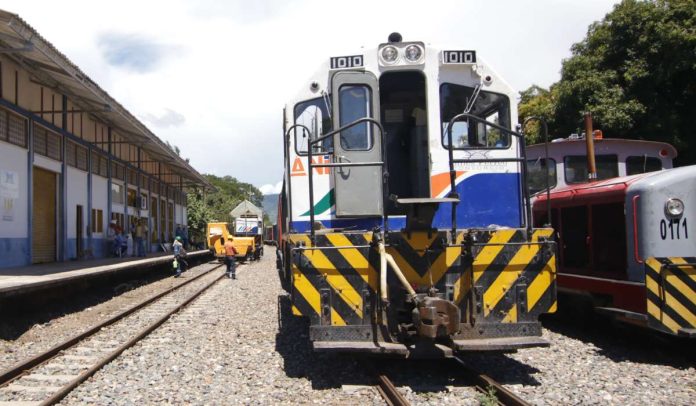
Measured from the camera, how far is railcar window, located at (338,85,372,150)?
6395mm

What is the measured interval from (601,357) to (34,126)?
1522cm

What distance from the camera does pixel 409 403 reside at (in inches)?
182

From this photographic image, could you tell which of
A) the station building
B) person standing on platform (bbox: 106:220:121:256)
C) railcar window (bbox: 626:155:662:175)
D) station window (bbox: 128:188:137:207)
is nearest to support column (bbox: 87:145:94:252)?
the station building

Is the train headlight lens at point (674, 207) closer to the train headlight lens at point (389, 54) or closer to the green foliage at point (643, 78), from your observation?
the train headlight lens at point (389, 54)

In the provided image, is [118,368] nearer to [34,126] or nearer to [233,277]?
[34,126]

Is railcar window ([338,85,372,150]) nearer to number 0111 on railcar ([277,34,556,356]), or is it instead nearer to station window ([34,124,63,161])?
number 0111 on railcar ([277,34,556,356])

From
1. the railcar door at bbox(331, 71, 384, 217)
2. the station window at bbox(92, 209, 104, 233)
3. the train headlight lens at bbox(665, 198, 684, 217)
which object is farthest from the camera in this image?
the station window at bbox(92, 209, 104, 233)

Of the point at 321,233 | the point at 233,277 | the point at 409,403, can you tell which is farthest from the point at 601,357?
the point at 233,277

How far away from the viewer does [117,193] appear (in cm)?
2364

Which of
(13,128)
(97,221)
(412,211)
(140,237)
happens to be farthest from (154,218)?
(412,211)

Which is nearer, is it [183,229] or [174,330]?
[174,330]

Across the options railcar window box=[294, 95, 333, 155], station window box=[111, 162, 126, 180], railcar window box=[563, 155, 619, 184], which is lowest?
railcar window box=[563, 155, 619, 184]

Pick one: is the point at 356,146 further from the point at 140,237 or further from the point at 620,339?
the point at 140,237

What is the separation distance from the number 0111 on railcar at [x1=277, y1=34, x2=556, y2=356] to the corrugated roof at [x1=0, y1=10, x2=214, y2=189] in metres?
7.27
